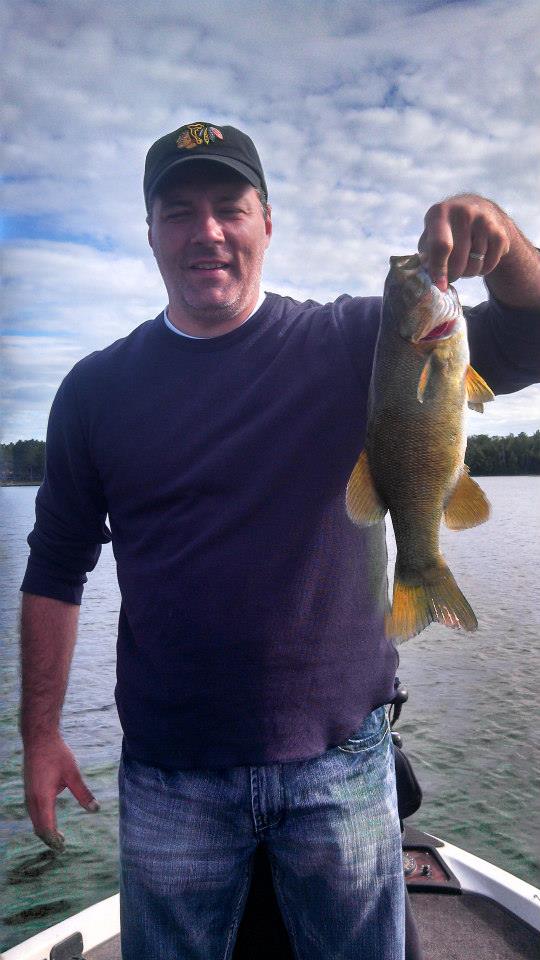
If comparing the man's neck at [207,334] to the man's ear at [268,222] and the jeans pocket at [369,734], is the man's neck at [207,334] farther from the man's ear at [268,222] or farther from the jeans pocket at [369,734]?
the jeans pocket at [369,734]

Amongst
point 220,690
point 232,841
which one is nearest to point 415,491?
point 220,690

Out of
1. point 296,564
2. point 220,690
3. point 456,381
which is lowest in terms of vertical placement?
point 220,690

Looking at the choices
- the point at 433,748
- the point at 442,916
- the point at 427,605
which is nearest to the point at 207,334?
the point at 427,605

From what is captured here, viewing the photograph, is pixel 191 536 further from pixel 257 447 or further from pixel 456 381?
pixel 456 381

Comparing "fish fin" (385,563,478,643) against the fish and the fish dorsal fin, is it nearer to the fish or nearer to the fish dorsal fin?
the fish

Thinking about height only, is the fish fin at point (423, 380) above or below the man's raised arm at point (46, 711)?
above

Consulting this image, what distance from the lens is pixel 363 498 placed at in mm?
1938

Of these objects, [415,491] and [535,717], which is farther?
[535,717]

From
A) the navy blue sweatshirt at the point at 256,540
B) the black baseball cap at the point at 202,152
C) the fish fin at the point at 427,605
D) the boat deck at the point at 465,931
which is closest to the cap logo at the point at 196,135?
the black baseball cap at the point at 202,152

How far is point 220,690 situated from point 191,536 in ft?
1.45

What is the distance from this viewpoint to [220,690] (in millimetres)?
2119

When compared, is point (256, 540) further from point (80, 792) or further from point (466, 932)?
point (466, 932)

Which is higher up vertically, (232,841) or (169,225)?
(169,225)

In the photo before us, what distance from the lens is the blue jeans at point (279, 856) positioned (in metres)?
2.04
